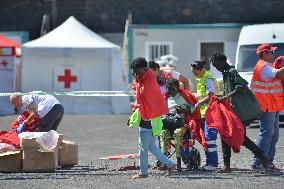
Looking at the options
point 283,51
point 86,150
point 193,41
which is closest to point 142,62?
point 86,150

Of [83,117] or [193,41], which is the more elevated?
[193,41]

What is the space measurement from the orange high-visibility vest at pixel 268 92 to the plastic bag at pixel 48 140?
2.92m

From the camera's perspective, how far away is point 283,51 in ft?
75.8

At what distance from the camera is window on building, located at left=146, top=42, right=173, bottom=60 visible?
104ft

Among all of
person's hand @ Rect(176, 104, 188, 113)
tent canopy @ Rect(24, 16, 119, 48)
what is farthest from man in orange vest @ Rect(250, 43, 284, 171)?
tent canopy @ Rect(24, 16, 119, 48)

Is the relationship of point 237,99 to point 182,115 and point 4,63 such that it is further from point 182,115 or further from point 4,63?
point 4,63

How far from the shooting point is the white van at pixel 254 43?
23219mm

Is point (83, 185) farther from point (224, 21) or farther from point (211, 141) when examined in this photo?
point (224, 21)

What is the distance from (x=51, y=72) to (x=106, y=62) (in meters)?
1.71

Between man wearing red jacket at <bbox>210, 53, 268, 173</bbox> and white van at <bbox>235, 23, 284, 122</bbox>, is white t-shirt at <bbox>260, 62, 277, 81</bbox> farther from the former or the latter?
white van at <bbox>235, 23, 284, 122</bbox>

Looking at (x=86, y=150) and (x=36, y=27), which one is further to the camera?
(x=36, y=27)

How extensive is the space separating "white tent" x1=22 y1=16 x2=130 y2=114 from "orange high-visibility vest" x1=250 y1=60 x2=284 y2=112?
51.3ft

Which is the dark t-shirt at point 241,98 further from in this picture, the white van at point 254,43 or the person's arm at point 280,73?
the white van at point 254,43

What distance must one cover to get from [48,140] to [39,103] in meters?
0.77
